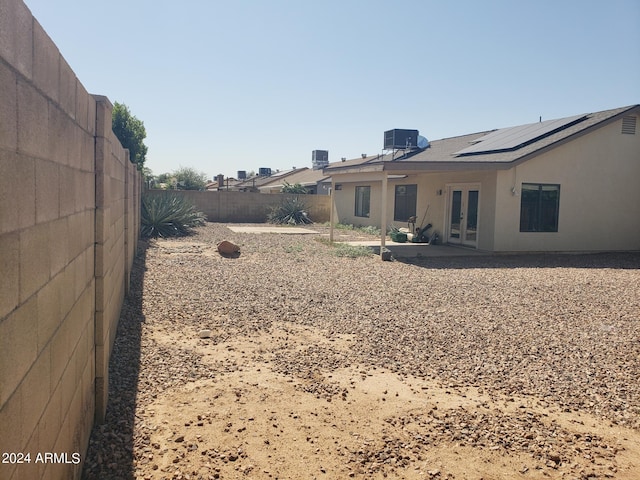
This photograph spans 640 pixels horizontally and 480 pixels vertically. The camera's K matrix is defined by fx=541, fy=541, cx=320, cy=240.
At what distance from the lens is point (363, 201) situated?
26844 millimetres

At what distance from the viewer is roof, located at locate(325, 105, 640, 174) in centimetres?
1572

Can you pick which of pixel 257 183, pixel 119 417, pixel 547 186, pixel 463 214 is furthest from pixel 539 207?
pixel 257 183

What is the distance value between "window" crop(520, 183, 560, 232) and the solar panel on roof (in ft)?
4.92

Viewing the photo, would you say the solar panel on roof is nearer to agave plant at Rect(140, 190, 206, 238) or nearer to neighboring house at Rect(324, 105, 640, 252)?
neighboring house at Rect(324, 105, 640, 252)

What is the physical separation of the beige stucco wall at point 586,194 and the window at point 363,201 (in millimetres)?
9967

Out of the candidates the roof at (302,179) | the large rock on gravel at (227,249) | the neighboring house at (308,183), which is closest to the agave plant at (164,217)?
the large rock on gravel at (227,249)

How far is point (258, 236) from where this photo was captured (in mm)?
20609

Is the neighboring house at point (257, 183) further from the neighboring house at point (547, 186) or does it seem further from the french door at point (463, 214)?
the french door at point (463, 214)

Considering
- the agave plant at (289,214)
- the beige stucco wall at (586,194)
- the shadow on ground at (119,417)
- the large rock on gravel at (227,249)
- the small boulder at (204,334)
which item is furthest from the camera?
the agave plant at (289,214)

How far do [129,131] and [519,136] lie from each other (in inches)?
748

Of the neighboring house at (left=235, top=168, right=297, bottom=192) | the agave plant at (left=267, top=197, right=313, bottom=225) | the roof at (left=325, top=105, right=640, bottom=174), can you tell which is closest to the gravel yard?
the roof at (left=325, top=105, right=640, bottom=174)

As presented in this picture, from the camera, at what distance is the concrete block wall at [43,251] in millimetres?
1831

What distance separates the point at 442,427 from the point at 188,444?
2.02 metres

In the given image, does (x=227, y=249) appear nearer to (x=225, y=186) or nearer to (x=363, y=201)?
(x=363, y=201)
